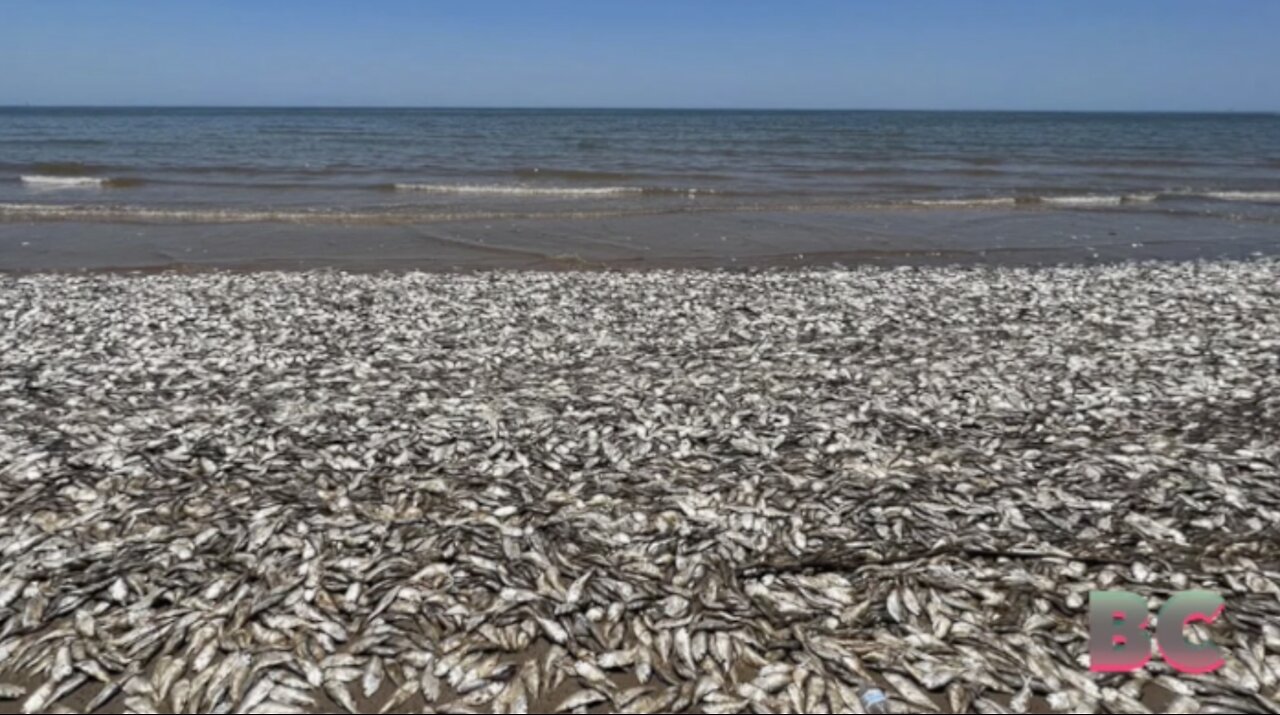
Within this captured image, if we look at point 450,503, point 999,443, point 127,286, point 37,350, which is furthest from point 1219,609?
point 127,286

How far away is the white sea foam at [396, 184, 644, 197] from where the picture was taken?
30.0 metres

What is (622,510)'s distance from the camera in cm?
698

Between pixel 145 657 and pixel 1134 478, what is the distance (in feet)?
25.9

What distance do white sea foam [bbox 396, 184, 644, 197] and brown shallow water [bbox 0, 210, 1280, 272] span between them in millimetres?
5360

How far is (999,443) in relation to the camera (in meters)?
8.22

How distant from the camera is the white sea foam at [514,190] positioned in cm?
3000

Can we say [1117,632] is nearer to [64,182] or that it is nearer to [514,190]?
[514,190]

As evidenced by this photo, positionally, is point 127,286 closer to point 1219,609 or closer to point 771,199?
point 1219,609

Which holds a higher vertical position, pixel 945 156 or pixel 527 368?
pixel 945 156

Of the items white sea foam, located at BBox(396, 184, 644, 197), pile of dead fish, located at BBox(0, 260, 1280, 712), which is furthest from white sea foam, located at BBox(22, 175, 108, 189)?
pile of dead fish, located at BBox(0, 260, 1280, 712)

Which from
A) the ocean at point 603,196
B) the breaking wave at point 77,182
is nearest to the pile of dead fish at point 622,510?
the ocean at point 603,196

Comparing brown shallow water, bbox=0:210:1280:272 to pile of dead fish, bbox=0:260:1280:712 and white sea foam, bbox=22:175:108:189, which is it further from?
white sea foam, bbox=22:175:108:189

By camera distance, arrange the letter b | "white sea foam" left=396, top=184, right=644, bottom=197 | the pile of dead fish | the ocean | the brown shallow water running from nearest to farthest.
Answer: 1. the pile of dead fish
2. the letter b
3. the brown shallow water
4. the ocean
5. "white sea foam" left=396, top=184, right=644, bottom=197

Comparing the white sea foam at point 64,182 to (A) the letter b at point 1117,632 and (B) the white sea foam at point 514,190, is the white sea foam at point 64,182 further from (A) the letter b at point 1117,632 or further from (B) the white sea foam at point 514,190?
(A) the letter b at point 1117,632
